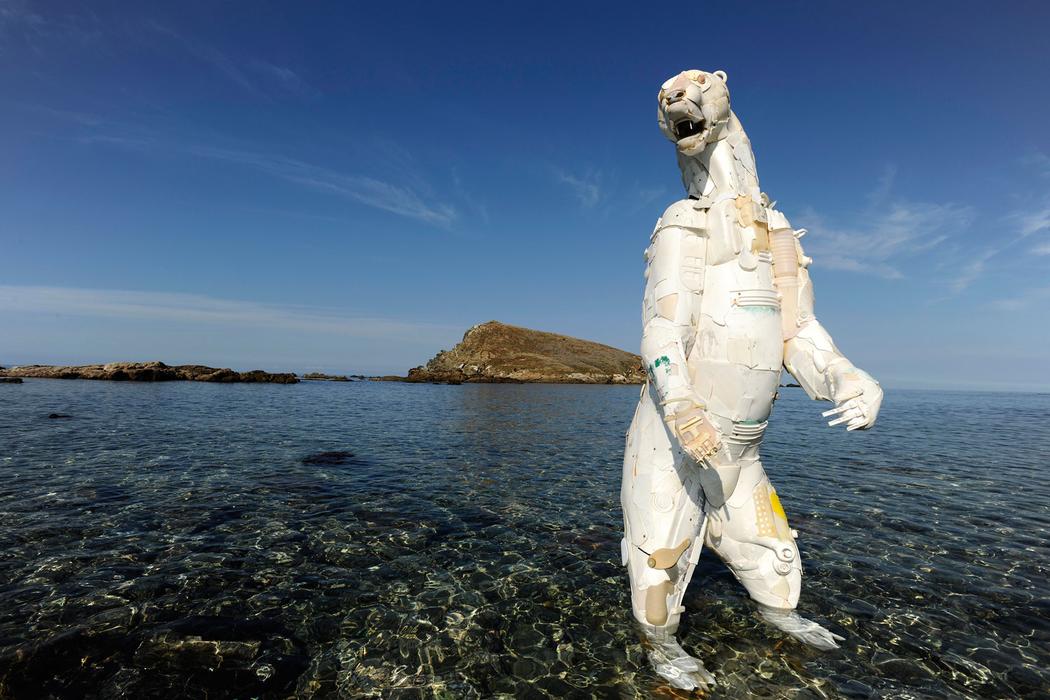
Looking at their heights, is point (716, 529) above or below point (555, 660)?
above

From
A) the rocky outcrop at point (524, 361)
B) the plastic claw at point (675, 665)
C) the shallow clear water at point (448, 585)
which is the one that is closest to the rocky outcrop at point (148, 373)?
the rocky outcrop at point (524, 361)

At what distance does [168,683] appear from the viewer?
12.1 feet

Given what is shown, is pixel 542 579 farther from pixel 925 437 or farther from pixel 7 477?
pixel 925 437

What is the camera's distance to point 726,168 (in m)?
3.95

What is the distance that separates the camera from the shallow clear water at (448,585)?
12.7 ft

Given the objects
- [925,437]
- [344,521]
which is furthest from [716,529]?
[925,437]

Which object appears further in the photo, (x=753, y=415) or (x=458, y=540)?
(x=458, y=540)

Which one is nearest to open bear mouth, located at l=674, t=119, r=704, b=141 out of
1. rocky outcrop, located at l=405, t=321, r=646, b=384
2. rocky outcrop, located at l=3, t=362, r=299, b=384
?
rocky outcrop, located at l=3, t=362, r=299, b=384

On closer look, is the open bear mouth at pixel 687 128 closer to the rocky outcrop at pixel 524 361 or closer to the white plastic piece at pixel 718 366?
the white plastic piece at pixel 718 366

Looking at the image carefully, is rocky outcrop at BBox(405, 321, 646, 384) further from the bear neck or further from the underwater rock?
the bear neck

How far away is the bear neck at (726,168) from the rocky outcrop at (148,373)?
2524 inches

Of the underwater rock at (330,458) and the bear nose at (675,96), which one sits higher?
the bear nose at (675,96)

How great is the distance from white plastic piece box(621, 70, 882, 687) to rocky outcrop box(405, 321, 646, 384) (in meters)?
72.8

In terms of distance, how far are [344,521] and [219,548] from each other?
5.76 ft
